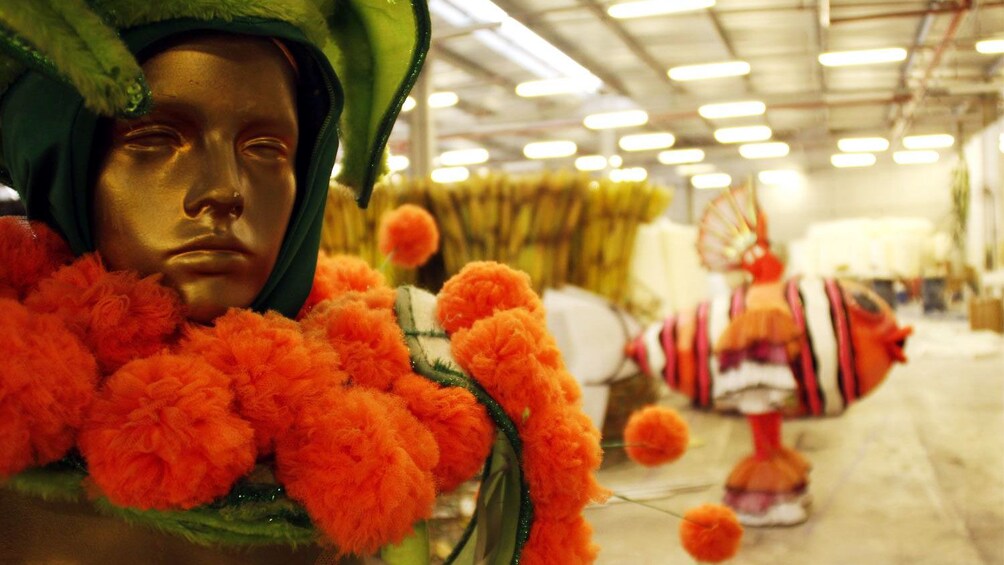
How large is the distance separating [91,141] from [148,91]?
8cm

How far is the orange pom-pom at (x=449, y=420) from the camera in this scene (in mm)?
518

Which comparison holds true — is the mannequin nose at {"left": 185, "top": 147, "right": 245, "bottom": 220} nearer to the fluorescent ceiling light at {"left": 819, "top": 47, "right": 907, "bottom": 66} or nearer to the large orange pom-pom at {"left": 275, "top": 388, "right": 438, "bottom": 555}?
the large orange pom-pom at {"left": 275, "top": 388, "right": 438, "bottom": 555}

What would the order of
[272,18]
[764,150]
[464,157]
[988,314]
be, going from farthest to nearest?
[764,150]
[464,157]
[988,314]
[272,18]

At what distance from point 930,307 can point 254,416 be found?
23.2 ft

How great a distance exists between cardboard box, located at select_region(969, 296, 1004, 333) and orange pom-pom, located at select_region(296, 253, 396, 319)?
4936 mm

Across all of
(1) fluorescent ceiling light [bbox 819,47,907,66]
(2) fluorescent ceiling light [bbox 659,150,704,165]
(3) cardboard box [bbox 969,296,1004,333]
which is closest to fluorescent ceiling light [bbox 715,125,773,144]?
(2) fluorescent ceiling light [bbox 659,150,704,165]

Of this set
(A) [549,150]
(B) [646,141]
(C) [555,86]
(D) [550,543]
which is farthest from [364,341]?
(A) [549,150]

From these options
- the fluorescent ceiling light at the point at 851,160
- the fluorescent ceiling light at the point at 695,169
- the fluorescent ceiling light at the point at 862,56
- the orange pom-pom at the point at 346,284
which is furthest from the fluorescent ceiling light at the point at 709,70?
the fluorescent ceiling light at the point at 851,160

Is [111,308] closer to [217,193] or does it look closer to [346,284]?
[217,193]

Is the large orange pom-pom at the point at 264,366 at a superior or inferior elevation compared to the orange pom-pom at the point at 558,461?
superior

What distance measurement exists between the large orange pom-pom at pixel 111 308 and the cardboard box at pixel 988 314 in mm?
5188

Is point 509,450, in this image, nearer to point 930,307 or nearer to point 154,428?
point 154,428

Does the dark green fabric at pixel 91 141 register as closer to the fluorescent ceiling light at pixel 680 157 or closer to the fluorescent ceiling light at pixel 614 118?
the fluorescent ceiling light at pixel 614 118

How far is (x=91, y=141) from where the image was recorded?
49 cm
